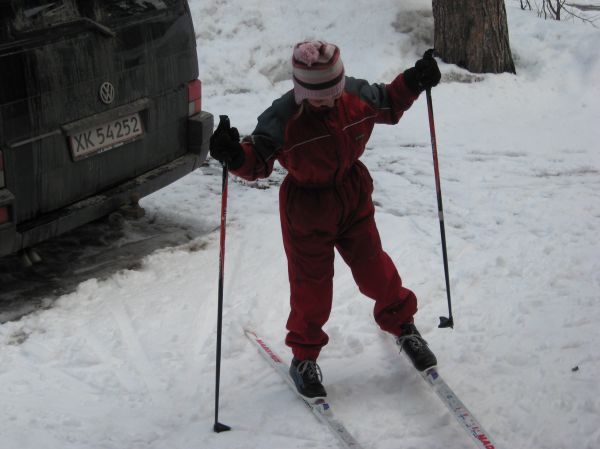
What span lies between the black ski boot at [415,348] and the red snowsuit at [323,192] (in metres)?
0.09

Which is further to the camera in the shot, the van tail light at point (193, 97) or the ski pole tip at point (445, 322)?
the van tail light at point (193, 97)

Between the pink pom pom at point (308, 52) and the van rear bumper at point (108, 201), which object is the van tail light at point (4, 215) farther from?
the pink pom pom at point (308, 52)

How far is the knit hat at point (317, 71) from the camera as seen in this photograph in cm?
349

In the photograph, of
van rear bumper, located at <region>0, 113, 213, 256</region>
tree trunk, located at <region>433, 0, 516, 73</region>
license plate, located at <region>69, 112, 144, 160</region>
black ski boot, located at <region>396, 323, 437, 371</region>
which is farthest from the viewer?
tree trunk, located at <region>433, 0, 516, 73</region>

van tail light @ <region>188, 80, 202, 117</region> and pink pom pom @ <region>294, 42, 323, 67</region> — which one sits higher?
pink pom pom @ <region>294, 42, 323, 67</region>

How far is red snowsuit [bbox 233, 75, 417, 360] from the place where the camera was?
11.9ft

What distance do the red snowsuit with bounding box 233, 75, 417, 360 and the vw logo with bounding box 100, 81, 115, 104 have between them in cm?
156

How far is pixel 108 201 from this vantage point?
5.06 m

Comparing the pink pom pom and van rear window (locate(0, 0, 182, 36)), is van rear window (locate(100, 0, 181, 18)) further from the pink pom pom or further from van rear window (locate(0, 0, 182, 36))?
the pink pom pom

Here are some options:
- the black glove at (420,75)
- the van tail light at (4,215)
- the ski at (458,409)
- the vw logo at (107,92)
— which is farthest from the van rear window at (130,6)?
the ski at (458,409)

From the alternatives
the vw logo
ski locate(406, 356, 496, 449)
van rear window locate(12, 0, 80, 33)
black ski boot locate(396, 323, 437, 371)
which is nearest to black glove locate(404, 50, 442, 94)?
black ski boot locate(396, 323, 437, 371)

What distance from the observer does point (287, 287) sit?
16.6 ft

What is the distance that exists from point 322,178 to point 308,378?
98 centimetres

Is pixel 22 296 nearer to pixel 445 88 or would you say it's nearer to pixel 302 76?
pixel 302 76
